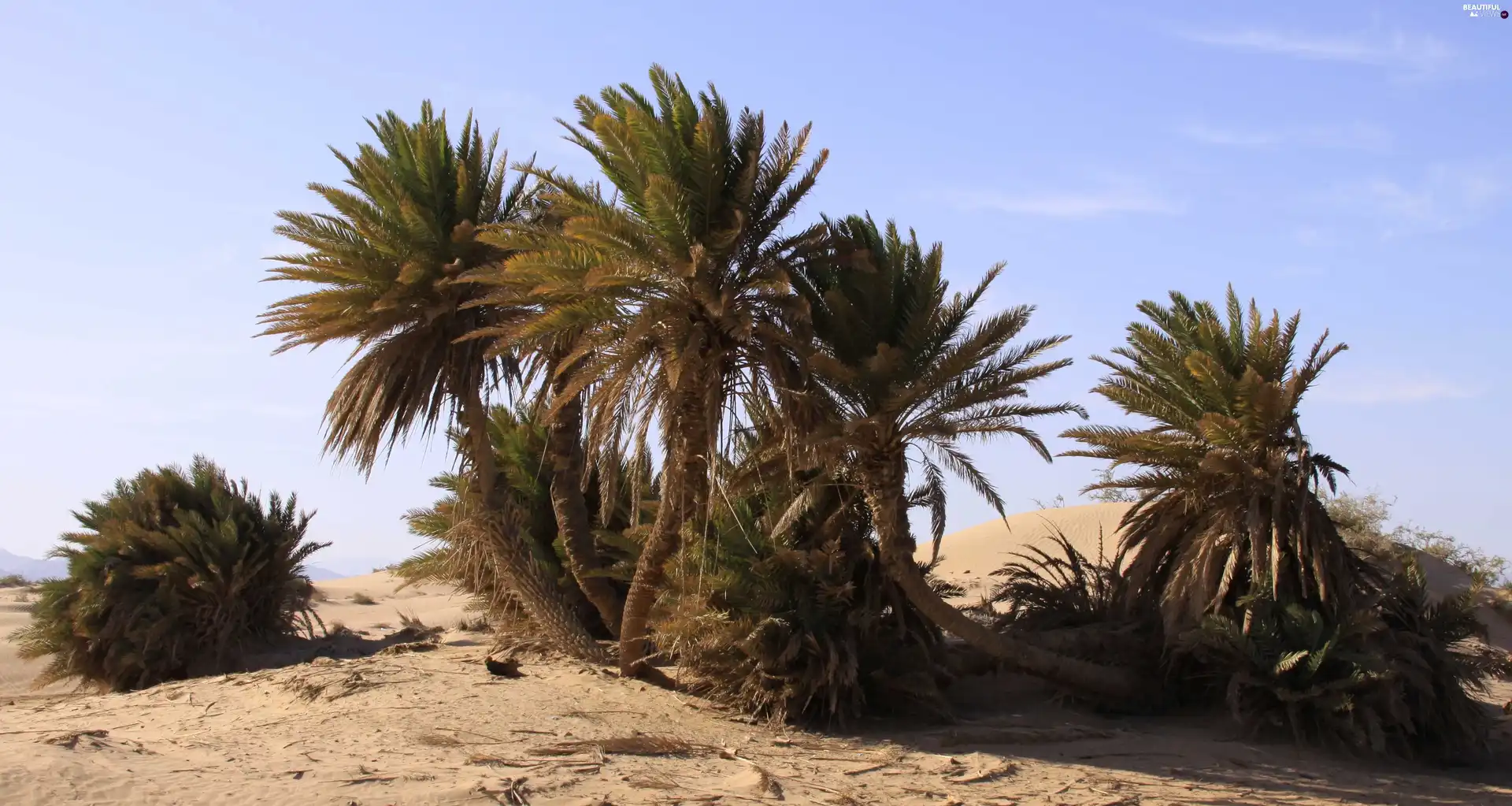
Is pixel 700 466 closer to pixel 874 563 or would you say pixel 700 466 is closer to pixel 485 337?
pixel 874 563

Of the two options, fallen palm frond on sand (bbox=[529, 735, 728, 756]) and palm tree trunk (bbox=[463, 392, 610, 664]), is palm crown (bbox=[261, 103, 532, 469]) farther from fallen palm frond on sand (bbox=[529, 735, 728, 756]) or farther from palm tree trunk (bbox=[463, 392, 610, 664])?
fallen palm frond on sand (bbox=[529, 735, 728, 756])

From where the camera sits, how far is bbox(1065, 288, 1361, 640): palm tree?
13102mm

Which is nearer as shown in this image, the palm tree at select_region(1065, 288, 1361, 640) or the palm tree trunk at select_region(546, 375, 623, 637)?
the palm tree at select_region(1065, 288, 1361, 640)

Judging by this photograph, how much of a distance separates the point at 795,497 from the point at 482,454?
4.79 m

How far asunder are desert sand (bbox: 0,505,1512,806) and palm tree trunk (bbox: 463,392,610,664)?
18.5 inches

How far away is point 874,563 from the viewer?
13117mm

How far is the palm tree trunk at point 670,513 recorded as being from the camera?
41.8ft

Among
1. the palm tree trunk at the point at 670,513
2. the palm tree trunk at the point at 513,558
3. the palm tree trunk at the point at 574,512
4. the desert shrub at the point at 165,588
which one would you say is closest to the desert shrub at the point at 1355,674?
the palm tree trunk at the point at 670,513

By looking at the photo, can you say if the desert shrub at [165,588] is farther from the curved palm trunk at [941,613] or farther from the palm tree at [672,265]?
the curved palm trunk at [941,613]

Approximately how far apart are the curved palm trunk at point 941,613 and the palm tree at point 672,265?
1.81 metres

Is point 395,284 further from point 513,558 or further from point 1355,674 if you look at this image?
point 1355,674

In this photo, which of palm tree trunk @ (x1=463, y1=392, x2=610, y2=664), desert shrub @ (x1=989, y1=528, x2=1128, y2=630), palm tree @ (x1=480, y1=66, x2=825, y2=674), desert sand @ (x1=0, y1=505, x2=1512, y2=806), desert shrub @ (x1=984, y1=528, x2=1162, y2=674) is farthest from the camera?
desert shrub @ (x1=989, y1=528, x2=1128, y2=630)

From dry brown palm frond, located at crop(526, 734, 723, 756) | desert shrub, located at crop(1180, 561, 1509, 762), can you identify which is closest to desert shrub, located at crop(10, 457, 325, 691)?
dry brown palm frond, located at crop(526, 734, 723, 756)

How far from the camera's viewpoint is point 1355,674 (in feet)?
41.1
